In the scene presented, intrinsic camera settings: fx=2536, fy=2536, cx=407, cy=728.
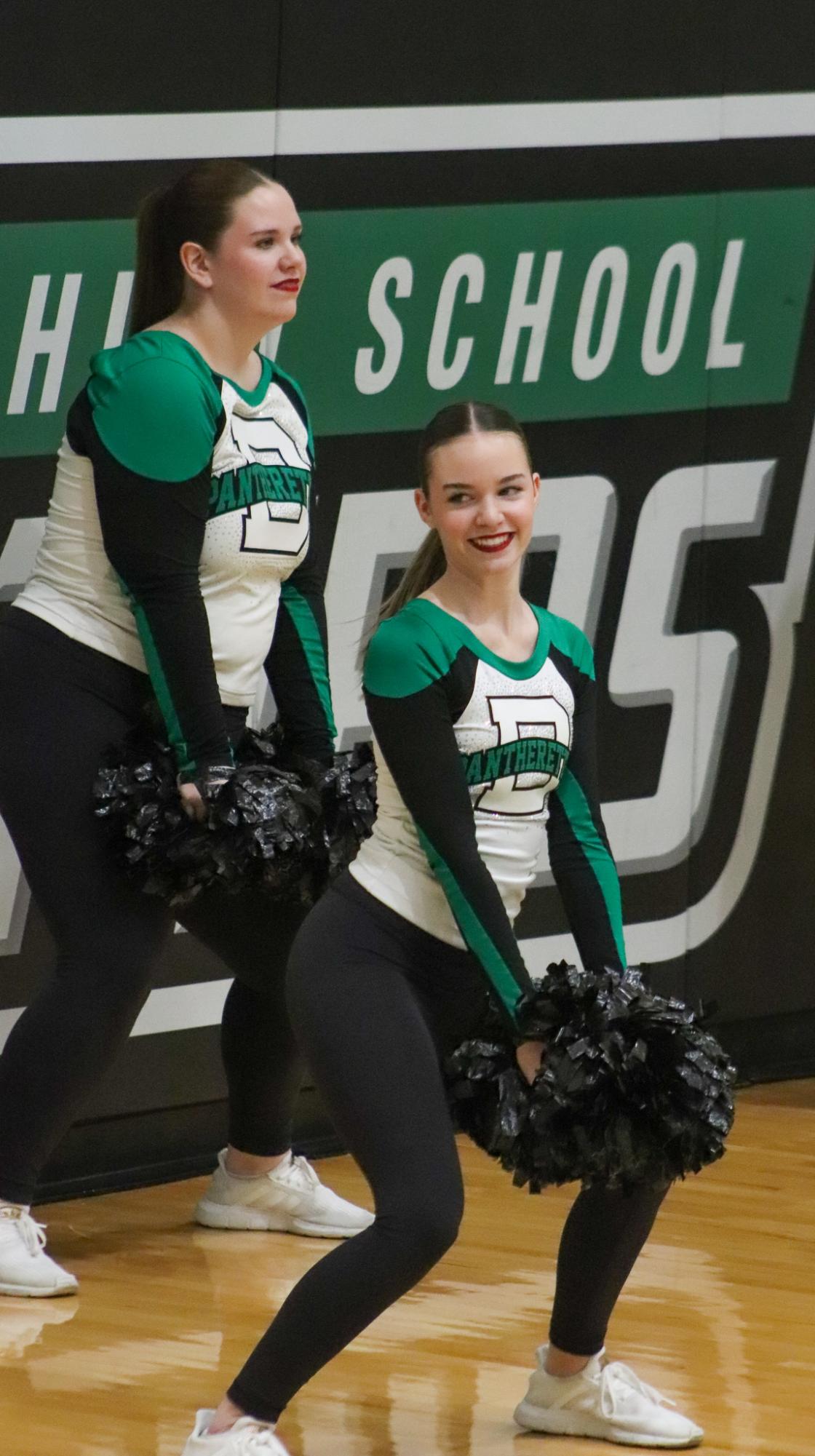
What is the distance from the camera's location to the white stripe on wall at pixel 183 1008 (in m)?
4.50

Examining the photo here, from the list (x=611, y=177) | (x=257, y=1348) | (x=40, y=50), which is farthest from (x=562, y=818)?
(x=611, y=177)

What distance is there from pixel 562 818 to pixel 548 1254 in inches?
46.2

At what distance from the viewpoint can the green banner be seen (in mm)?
4176

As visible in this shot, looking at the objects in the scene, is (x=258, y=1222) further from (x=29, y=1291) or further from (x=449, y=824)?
(x=449, y=824)

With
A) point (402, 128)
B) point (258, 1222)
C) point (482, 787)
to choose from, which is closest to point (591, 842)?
point (482, 787)

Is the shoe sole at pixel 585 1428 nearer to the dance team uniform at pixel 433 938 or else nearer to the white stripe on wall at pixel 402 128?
the dance team uniform at pixel 433 938

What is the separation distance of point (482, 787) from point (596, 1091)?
1.32 ft

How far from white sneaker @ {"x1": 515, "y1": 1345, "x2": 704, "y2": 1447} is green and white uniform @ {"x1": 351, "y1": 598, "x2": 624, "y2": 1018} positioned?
52cm

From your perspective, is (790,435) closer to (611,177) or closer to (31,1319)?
(611,177)

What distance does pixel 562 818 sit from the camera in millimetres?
3123

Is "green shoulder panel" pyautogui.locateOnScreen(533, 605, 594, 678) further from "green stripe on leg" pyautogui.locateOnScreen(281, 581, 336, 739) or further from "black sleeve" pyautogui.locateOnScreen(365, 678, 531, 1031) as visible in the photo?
"green stripe on leg" pyautogui.locateOnScreen(281, 581, 336, 739)

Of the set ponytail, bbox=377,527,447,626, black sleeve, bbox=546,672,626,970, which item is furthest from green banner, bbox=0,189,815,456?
black sleeve, bbox=546,672,626,970

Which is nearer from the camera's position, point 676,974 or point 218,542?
point 218,542

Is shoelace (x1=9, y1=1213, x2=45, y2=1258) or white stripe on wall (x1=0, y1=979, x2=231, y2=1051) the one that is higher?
white stripe on wall (x1=0, y1=979, x2=231, y2=1051)
